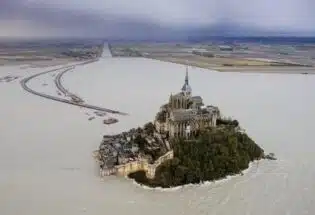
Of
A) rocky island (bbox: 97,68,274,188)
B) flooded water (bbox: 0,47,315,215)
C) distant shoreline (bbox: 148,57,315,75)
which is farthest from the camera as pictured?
distant shoreline (bbox: 148,57,315,75)

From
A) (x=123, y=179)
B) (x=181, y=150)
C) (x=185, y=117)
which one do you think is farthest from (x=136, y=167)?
(x=185, y=117)

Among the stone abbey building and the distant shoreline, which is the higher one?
the stone abbey building

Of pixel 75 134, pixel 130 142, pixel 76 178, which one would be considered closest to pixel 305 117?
pixel 130 142

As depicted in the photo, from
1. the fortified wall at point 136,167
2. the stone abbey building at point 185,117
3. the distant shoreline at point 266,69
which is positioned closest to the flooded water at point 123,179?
the fortified wall at point 136,167

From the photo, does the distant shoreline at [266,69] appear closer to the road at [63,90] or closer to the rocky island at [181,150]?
the road at [63,90]

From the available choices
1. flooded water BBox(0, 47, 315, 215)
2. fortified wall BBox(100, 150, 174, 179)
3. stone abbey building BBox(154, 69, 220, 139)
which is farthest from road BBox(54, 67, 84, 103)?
fortified wall BBox(100, 150, 174, 179)

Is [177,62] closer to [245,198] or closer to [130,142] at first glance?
[130,142]

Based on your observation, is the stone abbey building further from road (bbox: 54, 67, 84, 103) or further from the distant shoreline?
the distant shoreline

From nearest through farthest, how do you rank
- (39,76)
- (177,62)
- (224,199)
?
(224,199), (39,76), (177,62)
